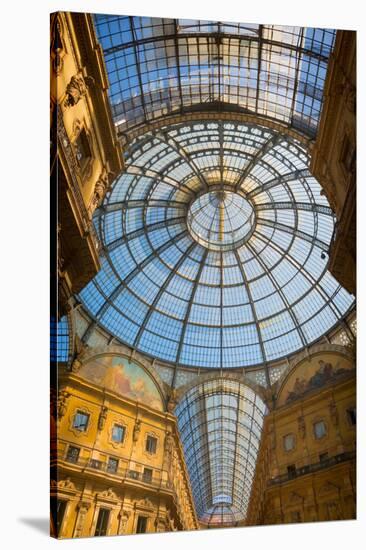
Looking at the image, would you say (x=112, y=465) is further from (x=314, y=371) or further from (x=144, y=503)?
(x=314, y=371)

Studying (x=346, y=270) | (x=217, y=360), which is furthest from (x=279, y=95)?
(x=217, y=360)

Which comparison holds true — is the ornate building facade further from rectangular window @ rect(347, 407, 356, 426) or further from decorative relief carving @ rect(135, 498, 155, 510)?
rectangular window @ rect(347, 407, 356, 426)

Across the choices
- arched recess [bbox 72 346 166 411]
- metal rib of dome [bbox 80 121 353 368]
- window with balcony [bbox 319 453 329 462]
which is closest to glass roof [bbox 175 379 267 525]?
metal rib of dome [bbox 80 121 353 368]

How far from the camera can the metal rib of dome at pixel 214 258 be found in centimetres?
2570

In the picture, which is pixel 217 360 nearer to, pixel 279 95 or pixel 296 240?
pixel 296 240

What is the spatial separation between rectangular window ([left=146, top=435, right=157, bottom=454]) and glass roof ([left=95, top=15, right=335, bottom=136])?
51.3ft

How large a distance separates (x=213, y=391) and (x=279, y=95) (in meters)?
20.9

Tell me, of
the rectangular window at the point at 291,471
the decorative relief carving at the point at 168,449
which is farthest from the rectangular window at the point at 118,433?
the rectangular window at the point at 291,471

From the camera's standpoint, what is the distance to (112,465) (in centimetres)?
2031

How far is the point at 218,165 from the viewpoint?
29.3 m

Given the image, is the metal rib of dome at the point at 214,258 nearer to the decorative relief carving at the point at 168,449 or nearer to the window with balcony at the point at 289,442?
the window with balcony at the point at 289,442

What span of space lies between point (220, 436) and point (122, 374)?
18.2 meters

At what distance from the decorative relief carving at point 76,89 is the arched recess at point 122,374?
405 inches
